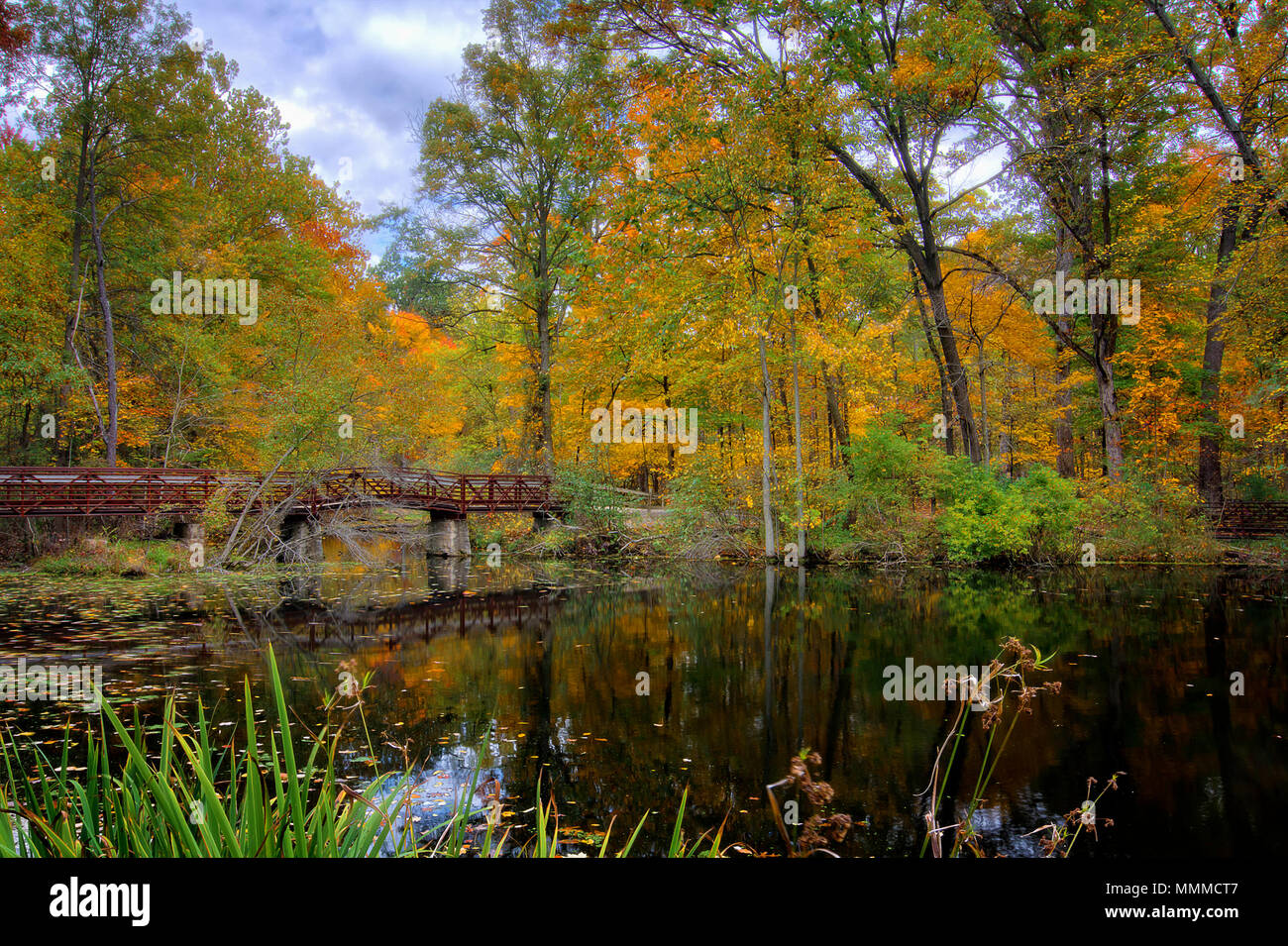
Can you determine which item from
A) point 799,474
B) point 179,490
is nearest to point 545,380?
point 799,474

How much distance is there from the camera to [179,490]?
696 inches

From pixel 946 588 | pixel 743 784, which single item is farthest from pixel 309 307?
pixel 743 784

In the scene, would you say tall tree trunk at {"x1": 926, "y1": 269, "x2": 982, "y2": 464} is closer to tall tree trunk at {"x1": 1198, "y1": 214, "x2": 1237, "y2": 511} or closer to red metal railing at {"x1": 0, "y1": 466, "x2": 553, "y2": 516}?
tall tree trunk at {"x1": 1198, "y1": 214, "x2": 1237, "y2": 511}

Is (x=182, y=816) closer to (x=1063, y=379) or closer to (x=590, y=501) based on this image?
(x=590, y=501)

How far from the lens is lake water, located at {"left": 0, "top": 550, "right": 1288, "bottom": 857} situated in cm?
456

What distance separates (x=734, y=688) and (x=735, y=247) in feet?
45.2

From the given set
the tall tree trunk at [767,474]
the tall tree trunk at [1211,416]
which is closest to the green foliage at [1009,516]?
the tall tree trunk at [767,474]

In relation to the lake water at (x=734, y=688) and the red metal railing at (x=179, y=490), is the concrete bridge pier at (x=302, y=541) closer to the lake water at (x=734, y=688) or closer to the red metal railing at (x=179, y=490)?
the red metal railing at (x=179, y=490)

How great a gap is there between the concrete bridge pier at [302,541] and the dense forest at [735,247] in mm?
2158

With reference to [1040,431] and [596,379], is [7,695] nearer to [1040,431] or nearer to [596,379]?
[596,379]

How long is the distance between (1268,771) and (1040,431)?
2515 cm

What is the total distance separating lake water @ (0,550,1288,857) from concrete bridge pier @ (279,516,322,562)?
3.04 meters
